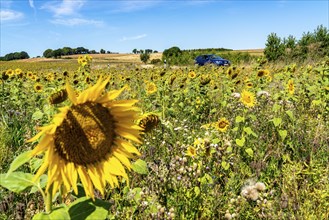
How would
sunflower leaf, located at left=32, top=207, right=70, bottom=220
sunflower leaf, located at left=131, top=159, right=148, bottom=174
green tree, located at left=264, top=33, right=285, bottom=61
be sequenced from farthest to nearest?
1. green tree, located at left=264, top=33, right=285, bottom=61
2. sunflower leaf, located at left=131, top=159, right=148, bottom=174
3. sunflower leaf, located at left=32, top=207, right=70, bottom=220

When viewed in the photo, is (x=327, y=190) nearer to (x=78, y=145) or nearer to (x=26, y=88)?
(x=78, y=145)

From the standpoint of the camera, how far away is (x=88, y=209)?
55.3 inches

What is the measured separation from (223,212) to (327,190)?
797 millimetres

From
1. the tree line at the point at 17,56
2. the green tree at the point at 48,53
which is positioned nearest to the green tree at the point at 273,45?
the green tree at the point at 48,53

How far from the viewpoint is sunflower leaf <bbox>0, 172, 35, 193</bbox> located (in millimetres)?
1410

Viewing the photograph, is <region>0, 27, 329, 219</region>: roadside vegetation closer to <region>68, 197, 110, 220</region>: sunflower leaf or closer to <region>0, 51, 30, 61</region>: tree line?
<region>68, 197, 110, 220</region>: sunflower leaf

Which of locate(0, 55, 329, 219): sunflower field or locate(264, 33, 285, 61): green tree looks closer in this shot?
locate(0, 55, 329, 219): sunflower field

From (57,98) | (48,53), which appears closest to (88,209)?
(57,98)

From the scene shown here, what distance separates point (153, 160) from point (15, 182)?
2.19 metres

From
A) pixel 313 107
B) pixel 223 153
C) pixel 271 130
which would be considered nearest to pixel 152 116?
pixel 223 153

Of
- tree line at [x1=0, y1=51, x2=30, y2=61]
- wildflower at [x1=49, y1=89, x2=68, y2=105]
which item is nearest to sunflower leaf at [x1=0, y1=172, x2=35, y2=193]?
wildflower at [x1=49, y1=89, x2=68, y2=105]

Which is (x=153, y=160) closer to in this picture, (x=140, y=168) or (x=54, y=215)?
(x=140, y=168)

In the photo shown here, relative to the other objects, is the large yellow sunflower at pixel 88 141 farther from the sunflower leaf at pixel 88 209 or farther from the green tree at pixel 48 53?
the green tree at pixel 48 53

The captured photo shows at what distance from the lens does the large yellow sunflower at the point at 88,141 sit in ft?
4.31
